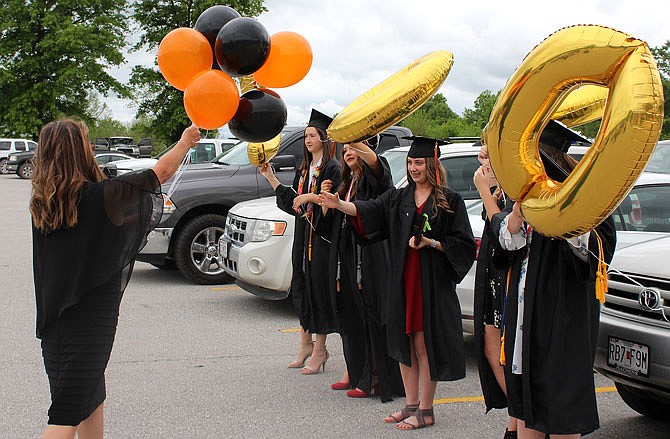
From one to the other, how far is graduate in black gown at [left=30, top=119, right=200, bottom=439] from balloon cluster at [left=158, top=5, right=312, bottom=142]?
50 centimetres

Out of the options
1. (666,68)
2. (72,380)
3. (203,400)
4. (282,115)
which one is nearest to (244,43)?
(282,115)

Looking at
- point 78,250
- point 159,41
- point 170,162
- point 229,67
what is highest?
point 159,41

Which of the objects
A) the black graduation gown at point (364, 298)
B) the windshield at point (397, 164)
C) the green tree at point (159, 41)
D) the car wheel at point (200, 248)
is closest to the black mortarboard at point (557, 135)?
the black graduation gown at point (364, 298)

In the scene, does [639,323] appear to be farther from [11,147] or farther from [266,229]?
[11,147]

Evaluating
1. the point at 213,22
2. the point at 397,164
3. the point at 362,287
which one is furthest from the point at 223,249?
the point at 213,22

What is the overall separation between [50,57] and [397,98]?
1553 inches

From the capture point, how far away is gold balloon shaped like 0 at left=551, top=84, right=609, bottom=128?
3.60 m

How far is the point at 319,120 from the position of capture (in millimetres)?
5559

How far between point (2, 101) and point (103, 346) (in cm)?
4058

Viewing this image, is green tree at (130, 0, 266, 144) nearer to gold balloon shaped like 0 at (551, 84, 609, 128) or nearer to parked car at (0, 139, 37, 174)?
parked car at (0, 139, 37, 174)

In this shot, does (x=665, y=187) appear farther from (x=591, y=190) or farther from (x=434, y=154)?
(x=591, y=190)

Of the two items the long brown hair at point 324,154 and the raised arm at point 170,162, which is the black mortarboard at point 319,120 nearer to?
the long brown hair at point 324,154

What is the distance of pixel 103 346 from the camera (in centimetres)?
342

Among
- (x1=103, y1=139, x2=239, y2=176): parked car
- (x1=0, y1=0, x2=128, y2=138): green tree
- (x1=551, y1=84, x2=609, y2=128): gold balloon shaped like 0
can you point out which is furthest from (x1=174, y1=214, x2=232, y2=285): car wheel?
(x1=0, y1=0, x2=128, y2=138): green tree
